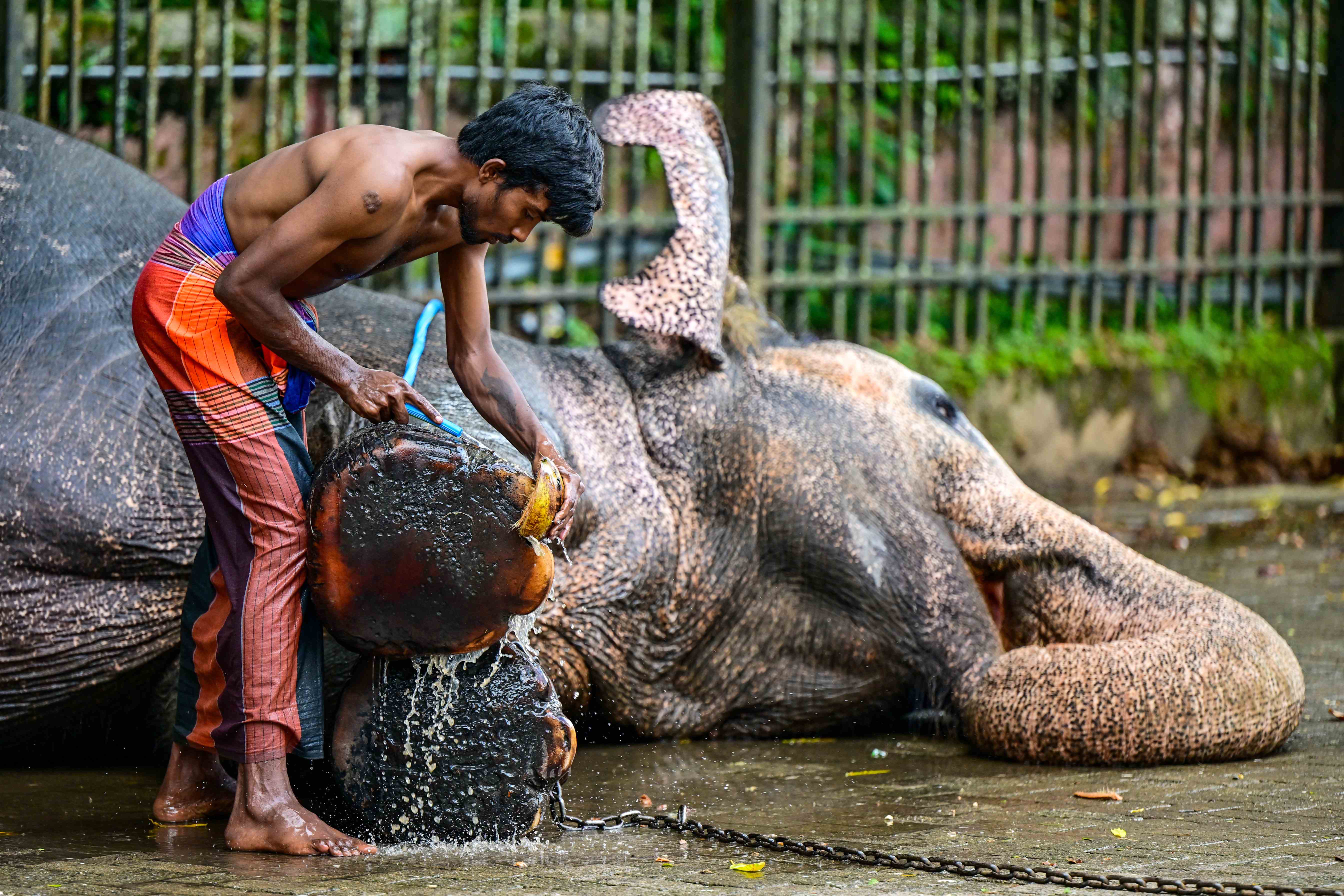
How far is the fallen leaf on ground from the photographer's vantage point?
12.1 ft

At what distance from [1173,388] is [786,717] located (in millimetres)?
5477

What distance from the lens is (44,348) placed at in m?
3.94

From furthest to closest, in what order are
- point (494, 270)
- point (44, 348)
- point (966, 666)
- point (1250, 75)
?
1. point (1250, 75)
2. point (494, 270)
3. point (966, 666)
4. point (44, 348)

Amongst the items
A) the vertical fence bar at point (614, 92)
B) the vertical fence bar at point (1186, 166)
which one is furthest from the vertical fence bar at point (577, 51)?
the vertical fence bar at point (1186, 166)

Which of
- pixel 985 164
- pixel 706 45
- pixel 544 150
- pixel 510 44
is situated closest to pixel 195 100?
pixel 510 44

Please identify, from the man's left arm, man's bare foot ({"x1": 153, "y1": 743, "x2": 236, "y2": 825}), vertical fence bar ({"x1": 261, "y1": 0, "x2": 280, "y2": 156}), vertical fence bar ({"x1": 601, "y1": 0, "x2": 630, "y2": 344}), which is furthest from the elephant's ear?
vertical fence bar ({"x1": 601, "y1": 0, "x2": 630, "y2": 344})

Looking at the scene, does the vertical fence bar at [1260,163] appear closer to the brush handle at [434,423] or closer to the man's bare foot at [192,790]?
the brush handle at [434,423]

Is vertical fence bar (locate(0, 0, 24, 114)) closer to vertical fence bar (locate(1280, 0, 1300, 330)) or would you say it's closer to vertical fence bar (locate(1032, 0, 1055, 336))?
vertical fence bar (locate(1032, 0, 1055, 336))

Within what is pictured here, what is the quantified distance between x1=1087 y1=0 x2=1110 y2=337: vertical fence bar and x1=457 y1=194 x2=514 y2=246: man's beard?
6212 millimetres

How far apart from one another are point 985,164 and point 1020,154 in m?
0.25

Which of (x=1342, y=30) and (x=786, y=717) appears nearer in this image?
(x=786, y=717)

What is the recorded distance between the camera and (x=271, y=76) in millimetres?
6578

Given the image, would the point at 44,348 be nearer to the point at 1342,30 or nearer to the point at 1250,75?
the point at 1342,30

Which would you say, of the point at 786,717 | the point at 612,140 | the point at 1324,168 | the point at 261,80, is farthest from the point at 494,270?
the point at 1324,168
